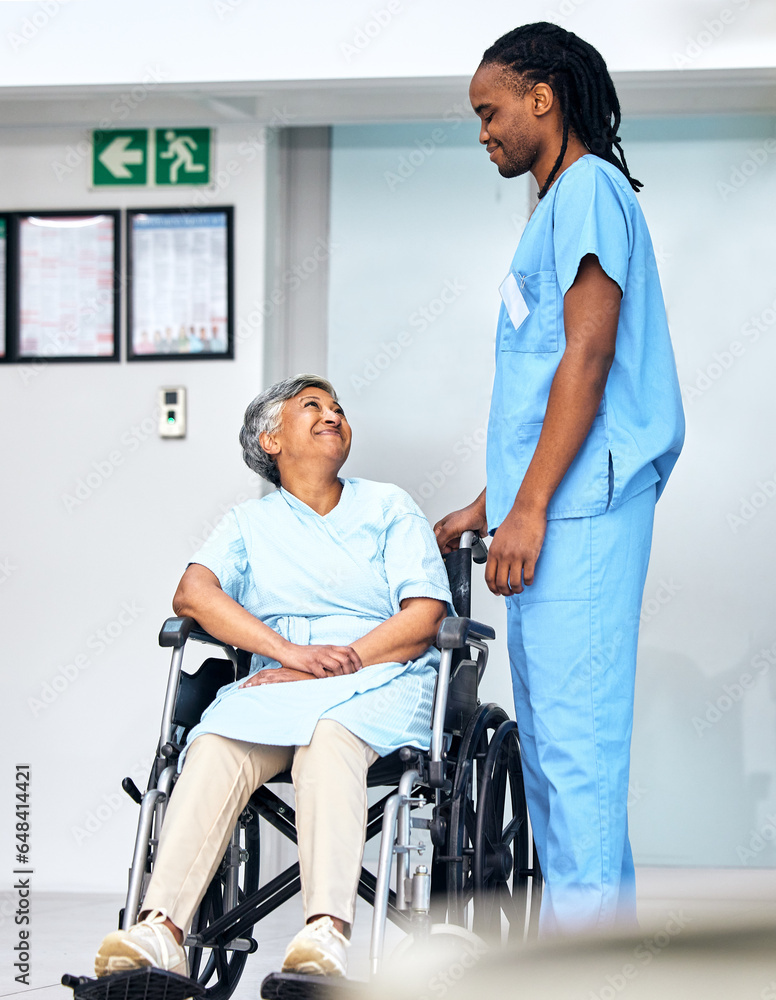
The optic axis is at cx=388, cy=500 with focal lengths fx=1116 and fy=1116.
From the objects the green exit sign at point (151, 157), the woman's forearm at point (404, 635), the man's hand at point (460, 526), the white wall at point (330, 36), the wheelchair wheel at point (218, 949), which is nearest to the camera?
the wheelchair wheel at point (218, 949)

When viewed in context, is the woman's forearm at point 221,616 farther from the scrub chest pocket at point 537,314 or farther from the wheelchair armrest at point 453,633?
the scrub chest pocket at point 537,314

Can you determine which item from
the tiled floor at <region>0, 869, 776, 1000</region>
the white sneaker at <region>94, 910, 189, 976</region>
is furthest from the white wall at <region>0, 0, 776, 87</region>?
the white sneaker at <region>94, 910, 189, 976</region>

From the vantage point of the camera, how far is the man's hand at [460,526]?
222cm

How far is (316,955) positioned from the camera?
148cm

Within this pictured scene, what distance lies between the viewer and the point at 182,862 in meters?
1.66

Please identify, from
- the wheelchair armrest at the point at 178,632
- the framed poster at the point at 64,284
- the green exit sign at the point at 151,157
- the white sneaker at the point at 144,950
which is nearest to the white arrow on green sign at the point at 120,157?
the green exit sign at the point at 151,157

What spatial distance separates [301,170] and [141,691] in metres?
1.62

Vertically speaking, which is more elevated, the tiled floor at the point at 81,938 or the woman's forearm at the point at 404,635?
the woman's forearm at the point at 404,635

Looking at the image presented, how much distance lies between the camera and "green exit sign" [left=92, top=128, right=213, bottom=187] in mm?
3289

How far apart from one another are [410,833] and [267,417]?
3.08 ft

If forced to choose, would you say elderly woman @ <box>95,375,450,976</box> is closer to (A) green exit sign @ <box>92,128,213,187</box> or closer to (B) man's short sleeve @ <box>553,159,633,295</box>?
(B) man's short sleeve @ <box>553,159,633,295</box>

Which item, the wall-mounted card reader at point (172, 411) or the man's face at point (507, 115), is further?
the wall-mounted card reader at point (172, 411)

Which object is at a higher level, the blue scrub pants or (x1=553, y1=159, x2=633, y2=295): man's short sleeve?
(x1=553, y1=159, x2=633, y2=295): man's short sleeve

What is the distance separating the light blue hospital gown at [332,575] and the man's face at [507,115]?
68cm
